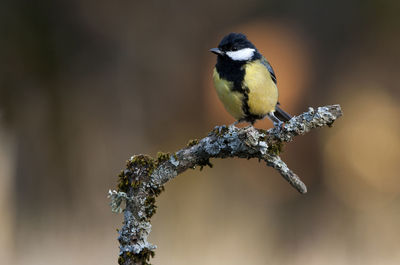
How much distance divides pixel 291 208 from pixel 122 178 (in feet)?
12.1

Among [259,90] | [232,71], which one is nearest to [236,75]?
[232,71]

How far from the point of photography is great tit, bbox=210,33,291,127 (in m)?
2.34

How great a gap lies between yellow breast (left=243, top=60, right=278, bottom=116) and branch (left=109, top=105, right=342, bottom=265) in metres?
0.84

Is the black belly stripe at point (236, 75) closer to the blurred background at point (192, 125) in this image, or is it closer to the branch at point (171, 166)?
the branch at point (171, 166)

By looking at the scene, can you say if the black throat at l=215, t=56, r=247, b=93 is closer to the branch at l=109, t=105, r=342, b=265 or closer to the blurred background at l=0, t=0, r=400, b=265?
the branch at l=109, t=105, r=342, b=265

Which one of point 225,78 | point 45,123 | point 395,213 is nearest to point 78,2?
point 45,123

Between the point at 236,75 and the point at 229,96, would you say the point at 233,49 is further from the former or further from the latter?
the point at 229,96

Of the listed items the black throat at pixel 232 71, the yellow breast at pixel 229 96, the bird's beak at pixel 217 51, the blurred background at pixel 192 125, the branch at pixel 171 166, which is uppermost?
the blurred background at pixel 192 125

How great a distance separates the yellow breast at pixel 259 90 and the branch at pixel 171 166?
843 mm

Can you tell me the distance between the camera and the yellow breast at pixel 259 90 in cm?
235

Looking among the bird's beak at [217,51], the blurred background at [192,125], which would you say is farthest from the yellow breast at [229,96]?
the blurred background at [192,125]

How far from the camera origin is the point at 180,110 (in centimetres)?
502

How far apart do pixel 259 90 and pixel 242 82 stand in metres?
0.09

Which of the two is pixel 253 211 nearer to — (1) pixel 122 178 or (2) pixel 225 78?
(2) pixel 225 78
